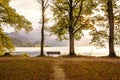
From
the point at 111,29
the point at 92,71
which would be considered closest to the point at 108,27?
the point at 111,29

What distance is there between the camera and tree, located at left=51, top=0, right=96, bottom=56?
35.4 meters

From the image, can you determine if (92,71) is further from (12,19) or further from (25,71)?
(12,19)

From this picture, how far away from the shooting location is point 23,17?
36.2 metres

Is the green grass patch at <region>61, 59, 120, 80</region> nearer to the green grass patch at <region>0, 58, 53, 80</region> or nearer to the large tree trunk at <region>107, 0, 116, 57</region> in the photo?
the green grass patch at <region>0, 58, 53, 80</region>

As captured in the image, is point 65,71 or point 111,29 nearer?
point 65,71

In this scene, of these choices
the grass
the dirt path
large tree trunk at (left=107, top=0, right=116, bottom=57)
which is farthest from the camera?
large tree trunk at (left=107, top=0, right=116, bottom=57)

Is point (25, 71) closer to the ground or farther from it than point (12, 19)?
closer to the ground

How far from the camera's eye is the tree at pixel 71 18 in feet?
116

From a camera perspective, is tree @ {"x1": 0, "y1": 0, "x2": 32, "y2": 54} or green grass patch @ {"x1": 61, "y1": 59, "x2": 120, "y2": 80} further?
tree @ {"x1": 0, "y1": 0, "x2": 32, "y2": 54}

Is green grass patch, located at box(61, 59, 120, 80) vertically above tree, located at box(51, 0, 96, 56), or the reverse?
tree, located at box(51, 0, 96, 56)

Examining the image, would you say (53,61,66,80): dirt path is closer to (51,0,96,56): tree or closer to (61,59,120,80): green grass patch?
(61,59,120,80): green grass patch

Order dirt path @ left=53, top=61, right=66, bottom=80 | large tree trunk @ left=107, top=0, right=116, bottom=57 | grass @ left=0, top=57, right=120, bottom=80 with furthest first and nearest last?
large tree trunk @ left=107, top=0, right=116, bottom=57 < grass @ left=0, top=57, right=120, bottom=80 < dirt path @ left=53, top=61, right=66, bottom=80

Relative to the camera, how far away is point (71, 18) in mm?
35750

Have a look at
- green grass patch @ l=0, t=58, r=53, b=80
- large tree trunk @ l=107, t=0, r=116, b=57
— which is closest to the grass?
green grass patch @ l=0, t=58, r=53, b=80
